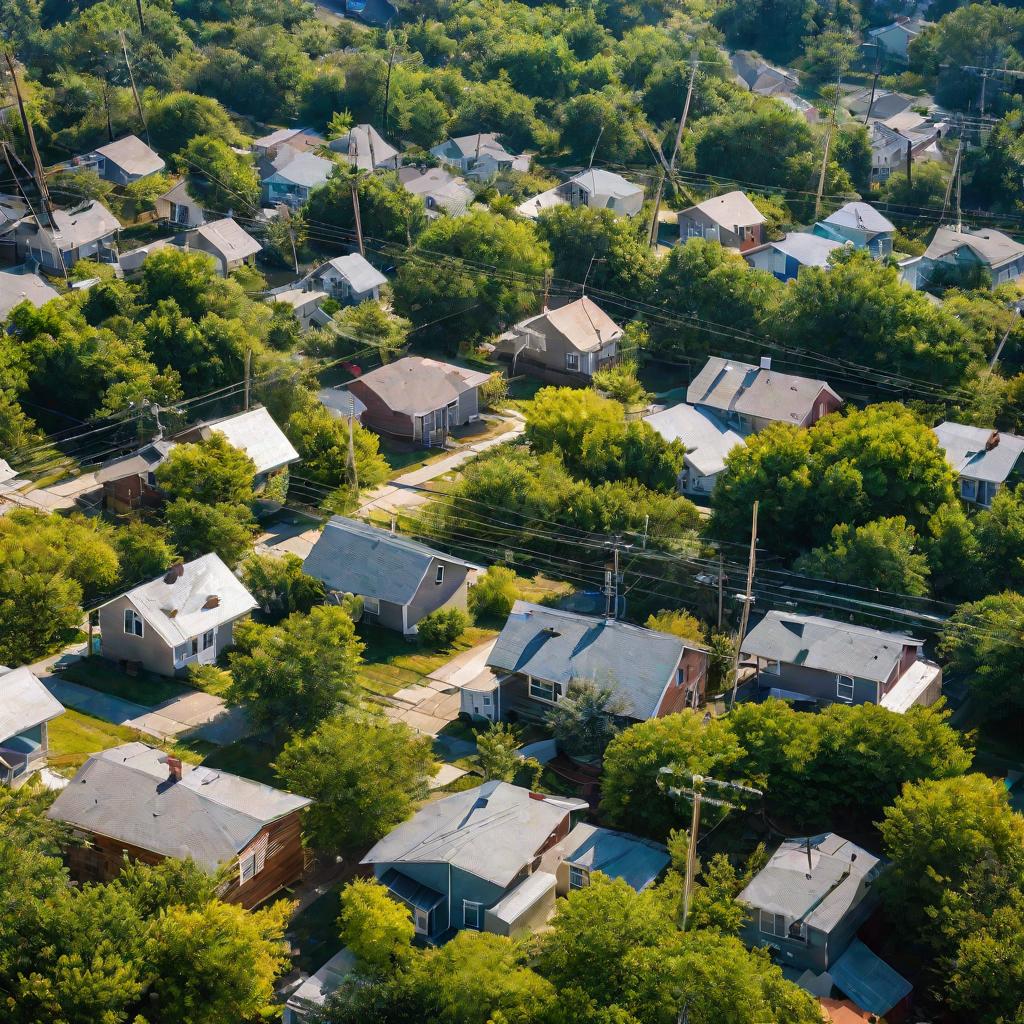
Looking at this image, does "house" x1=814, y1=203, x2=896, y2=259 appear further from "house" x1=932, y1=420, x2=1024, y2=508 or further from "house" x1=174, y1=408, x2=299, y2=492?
"house" x1=174, y1=408, x2=299, y2=492

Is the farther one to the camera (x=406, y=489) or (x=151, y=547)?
(x=406, y=489)

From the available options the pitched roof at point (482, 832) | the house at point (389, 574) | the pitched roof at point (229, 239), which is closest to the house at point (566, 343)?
the pitched roof at point (229, 239)

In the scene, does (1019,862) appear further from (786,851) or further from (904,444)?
(904,444)

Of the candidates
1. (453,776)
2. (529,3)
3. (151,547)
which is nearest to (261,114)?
(529,3)

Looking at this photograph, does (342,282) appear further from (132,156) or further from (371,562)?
(371,562)

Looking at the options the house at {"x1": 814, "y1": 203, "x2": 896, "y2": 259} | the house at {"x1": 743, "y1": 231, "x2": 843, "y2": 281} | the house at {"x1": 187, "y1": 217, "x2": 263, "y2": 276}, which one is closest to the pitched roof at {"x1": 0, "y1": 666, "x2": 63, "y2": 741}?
the house at {"x1": 187, "y1": 217, "x2": 263, "y2": 276}

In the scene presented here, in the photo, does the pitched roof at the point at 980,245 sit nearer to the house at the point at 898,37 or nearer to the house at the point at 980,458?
the house at the point at 980,458
